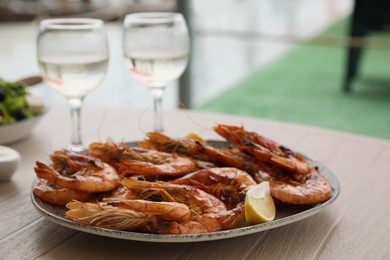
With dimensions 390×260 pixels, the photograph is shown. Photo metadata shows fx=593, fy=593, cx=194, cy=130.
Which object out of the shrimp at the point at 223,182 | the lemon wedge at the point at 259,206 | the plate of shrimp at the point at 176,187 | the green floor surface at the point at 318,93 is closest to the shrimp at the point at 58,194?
the plate of shrimp at the point at 176,187

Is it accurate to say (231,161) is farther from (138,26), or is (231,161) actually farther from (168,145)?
(138,26)

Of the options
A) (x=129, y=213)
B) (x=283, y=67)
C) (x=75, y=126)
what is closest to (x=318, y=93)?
(x=283, y=67)

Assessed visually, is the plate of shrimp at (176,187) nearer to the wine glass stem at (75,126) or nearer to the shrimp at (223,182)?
the shrimp at (223,182)

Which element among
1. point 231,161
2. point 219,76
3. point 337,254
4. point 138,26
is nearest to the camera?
point 337,254

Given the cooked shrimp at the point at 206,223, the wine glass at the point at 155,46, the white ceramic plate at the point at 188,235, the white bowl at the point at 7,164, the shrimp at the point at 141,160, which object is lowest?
the white bowl at the point at 7,164

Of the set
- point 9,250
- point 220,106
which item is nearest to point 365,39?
point 220,106

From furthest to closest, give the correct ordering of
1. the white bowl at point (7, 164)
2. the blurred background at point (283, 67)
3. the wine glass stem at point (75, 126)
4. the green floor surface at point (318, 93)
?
the green floor surface at point (318, 93)
the blurred background at point (283, 67)
the wine glass stem at point (75, 126)
the white bowl at point (7, 164)
